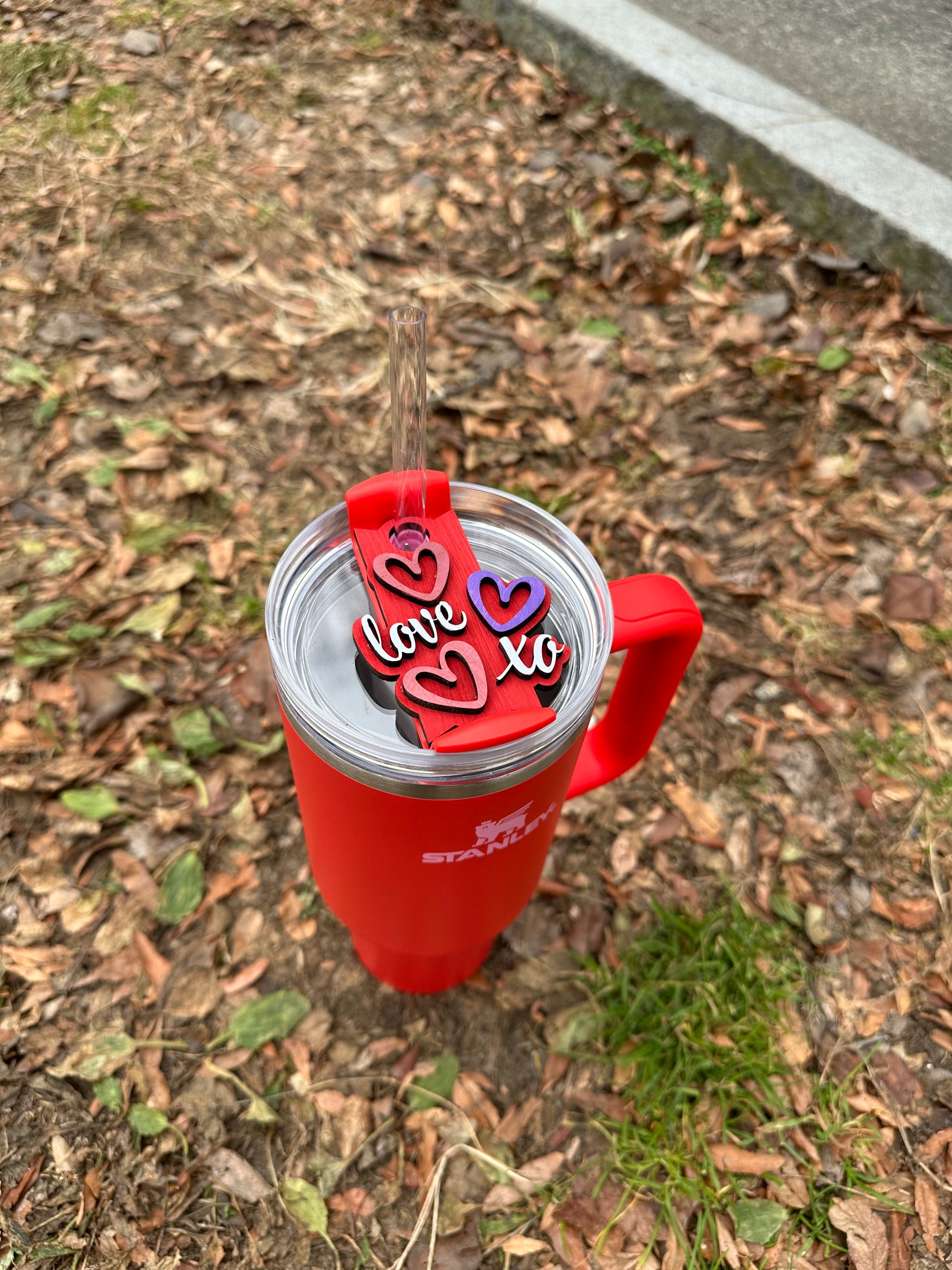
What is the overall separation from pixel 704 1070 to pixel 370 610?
4.05ft

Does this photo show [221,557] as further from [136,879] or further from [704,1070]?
[704,1070]

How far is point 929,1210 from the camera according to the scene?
1734mm

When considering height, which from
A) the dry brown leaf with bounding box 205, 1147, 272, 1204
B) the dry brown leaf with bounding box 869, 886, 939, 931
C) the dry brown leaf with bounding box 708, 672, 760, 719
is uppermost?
the dry brown leaf with bounding box 708, 672, 760, 719

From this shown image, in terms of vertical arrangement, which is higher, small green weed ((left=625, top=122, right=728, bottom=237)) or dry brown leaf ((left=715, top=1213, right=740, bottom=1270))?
small green weed ((left=625, top=122, right=728, bottom=237))

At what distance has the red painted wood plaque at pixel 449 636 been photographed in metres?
1.17

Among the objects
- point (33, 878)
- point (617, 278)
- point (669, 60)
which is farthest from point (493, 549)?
point (669, 60)

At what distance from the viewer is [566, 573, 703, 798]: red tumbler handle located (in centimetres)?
140

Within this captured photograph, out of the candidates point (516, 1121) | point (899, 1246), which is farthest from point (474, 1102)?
point (899, 1246)

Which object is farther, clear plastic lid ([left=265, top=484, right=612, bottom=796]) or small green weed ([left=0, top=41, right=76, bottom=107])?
small green weed ([left=0, top=41, right=76, bottom=107])

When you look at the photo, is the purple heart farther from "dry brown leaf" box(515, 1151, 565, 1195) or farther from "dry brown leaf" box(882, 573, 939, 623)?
"dry brown leaf" box(882, 573, 939, 623)

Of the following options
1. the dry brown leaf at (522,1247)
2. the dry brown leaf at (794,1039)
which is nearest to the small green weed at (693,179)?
the dry brown leaf at (794,1039)

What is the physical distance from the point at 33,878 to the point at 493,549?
1.36m

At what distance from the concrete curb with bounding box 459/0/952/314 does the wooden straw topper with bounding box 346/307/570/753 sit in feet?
8.45

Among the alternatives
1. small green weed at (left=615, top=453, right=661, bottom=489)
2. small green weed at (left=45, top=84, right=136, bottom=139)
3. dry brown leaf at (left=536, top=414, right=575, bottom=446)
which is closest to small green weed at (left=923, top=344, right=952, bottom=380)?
small green weed at (left=615, top=453, right=661, bottom=489)
